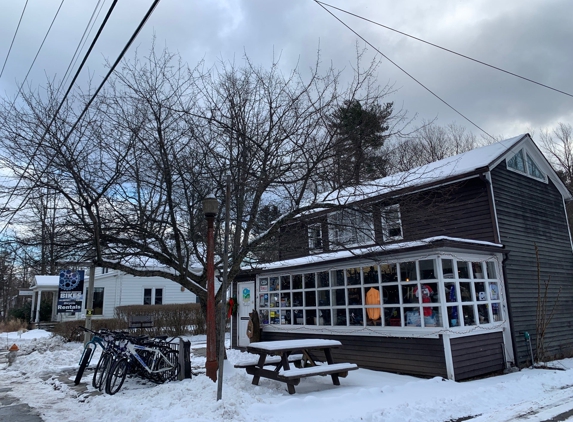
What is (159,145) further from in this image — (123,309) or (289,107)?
(123,309)

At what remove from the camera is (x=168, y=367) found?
7977 millimetres

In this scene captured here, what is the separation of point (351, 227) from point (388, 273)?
1759 mm

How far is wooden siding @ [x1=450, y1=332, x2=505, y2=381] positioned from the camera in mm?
8539

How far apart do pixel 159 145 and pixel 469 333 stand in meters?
8.05

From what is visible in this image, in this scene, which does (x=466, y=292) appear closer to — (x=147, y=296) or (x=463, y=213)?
(x=463, y=213)

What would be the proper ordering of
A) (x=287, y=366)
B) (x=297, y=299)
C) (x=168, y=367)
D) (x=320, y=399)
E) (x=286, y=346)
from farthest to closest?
(x=297, y=299), (x=168, y=367), (x=286, y=346), (x=287, y=366), (x=320, y=399)

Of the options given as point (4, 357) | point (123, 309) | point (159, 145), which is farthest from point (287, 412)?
point (123, 309)

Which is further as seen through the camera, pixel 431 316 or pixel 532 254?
pixel 532 254

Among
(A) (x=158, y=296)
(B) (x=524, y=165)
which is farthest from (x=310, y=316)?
(A) (x=158, y=296)

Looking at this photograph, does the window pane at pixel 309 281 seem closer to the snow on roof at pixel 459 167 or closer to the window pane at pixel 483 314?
the snow on roof at pixel 459 167

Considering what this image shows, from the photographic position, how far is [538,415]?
20.2 feet

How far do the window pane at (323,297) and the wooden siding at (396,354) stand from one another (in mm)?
946

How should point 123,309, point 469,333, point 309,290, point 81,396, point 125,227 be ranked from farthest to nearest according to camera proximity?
point 123,309 < point 309,290 < point 469,333 < point 125,227 < point 81,396

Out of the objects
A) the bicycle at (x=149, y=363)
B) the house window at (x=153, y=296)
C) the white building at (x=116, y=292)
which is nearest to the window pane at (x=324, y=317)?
the bicycle at (x=149, y=363)
